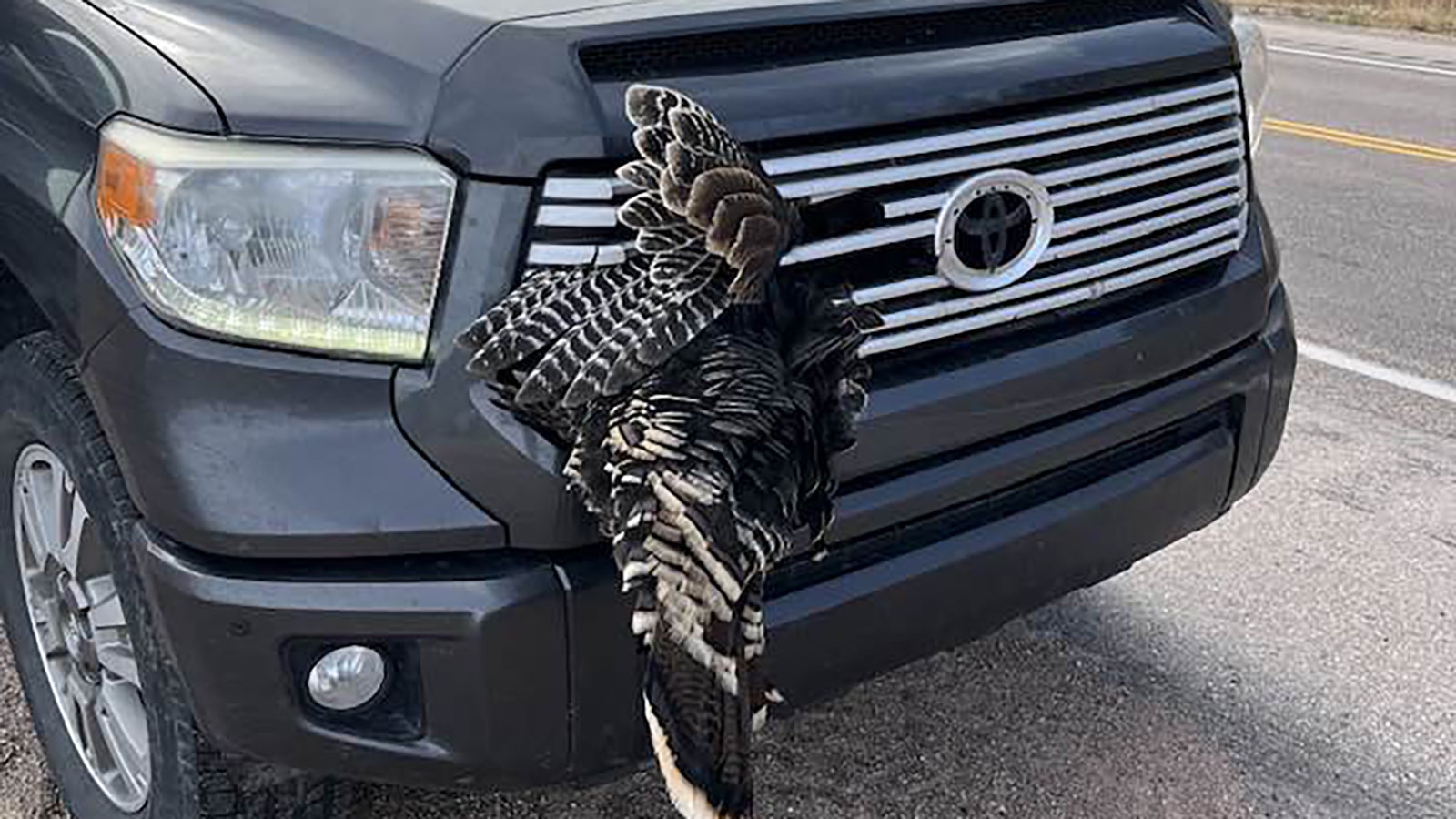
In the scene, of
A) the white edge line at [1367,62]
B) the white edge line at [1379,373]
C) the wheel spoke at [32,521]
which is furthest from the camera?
the white edge line at [1367,62]

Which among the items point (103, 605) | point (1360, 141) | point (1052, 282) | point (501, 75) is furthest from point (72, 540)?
point (1360, 141)

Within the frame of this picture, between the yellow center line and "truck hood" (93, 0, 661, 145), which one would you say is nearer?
"truck hood" (93, 0, 661, 145)

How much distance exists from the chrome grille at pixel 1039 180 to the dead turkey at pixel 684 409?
97 millimetres

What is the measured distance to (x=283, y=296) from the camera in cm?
200

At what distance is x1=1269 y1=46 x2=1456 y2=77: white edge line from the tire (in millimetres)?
13960

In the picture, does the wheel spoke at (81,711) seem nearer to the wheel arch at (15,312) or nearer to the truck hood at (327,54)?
the wheel arch at (15,312)

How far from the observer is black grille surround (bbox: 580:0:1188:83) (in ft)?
7.02

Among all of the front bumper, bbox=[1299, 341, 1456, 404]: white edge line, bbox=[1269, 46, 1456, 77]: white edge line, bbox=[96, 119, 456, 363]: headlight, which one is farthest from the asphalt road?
bbox=[1269, 46, 1456, 77]: white edge line

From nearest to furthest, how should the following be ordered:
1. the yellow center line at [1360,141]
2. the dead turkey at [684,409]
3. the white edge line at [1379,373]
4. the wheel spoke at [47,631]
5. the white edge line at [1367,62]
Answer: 1. the dead turkey at [684,409]
2. the wheel spoke at [47,631]
3. the white edge line at [1379,373]
4. the yellow center line at [1360,141]
5. the white edge line at [1367,62]

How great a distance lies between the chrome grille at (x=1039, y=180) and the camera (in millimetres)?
2168

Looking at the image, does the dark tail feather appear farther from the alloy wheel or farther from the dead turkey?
the alloy wheel

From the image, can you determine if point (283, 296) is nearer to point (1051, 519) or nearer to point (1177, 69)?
point (1051, 519)

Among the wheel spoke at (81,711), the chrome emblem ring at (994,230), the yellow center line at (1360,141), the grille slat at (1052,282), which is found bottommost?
the yellow center line at (1360,141)

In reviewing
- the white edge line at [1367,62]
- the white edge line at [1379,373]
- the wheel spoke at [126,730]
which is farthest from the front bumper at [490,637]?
the white edge line at [1367,62]
